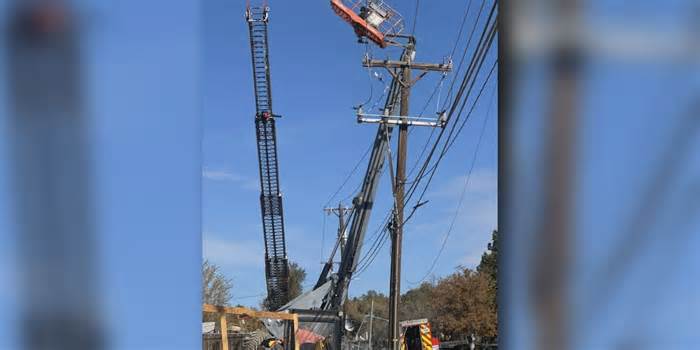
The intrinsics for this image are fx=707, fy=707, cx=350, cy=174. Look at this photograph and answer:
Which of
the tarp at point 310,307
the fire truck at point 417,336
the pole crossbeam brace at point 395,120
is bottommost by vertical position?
the fire truck at point 417,336

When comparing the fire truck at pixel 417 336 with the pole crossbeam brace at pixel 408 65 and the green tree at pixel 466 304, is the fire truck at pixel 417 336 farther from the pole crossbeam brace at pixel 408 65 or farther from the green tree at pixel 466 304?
the green tree at pixel 466 304

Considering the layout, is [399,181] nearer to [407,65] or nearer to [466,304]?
[407,65]
